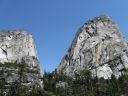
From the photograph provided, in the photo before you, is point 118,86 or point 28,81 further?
point 28,81

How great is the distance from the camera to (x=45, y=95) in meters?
140

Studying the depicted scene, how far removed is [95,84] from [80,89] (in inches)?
666

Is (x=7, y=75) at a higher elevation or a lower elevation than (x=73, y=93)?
higher

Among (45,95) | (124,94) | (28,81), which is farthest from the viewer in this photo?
(28,81)

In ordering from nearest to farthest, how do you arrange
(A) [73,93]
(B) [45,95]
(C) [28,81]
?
1. (B) [45,95]
2. (A) [73,93]
3. (C) [28,81]

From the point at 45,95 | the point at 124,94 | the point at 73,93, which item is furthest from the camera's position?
the point at 73,93

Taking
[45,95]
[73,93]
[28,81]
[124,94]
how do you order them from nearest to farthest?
[45,95] < [124,94] < [73,93] < [28,81]

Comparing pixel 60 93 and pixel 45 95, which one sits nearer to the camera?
pixel 45 95

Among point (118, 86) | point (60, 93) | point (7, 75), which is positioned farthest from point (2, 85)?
point (118, 86)

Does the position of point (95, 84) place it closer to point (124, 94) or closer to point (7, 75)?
point (124, 94)

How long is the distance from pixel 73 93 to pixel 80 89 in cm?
680

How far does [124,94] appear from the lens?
163m

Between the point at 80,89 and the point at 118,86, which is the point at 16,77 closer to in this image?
the point at 80,89

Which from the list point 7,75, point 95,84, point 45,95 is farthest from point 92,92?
point 7,75
